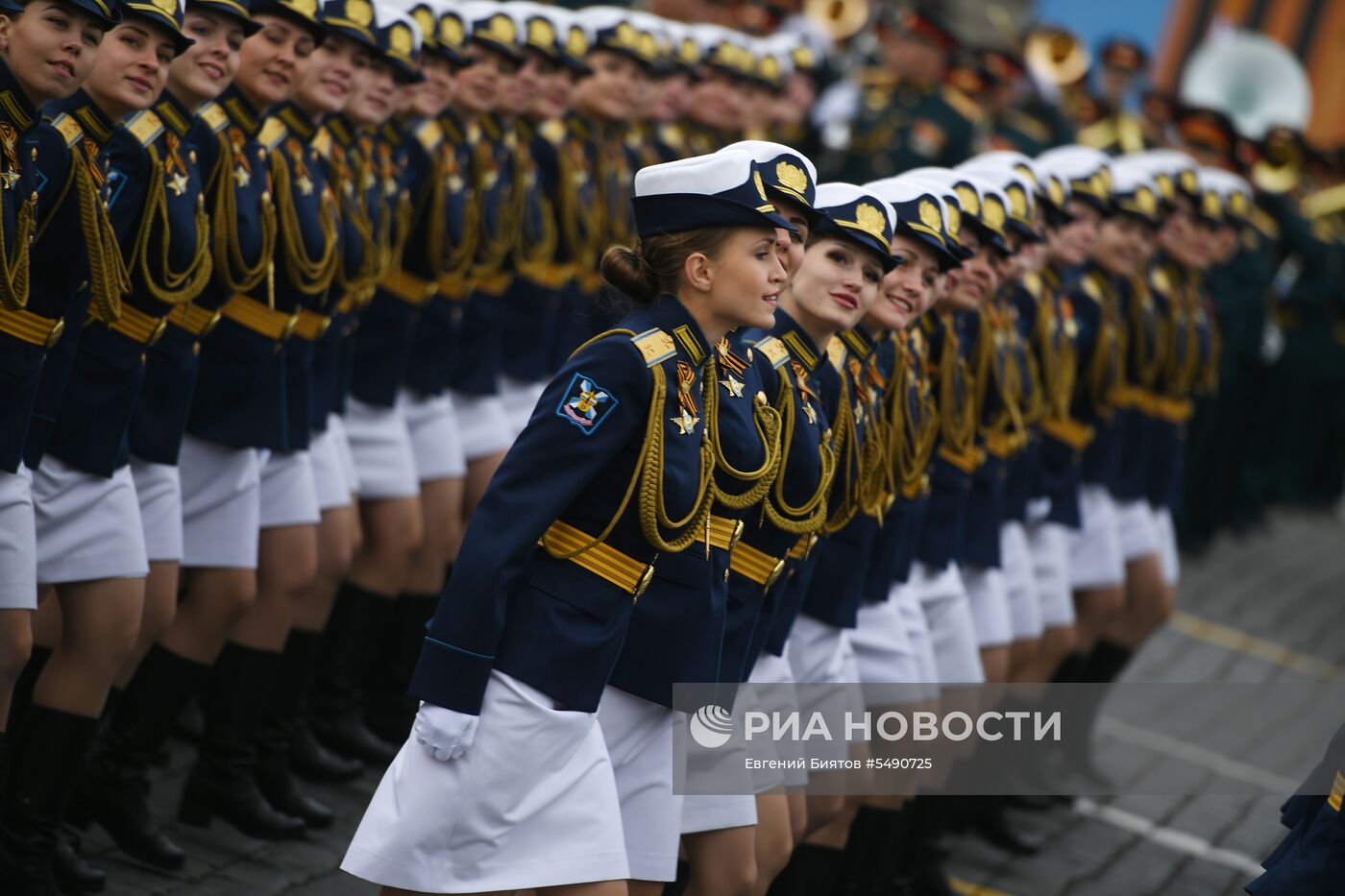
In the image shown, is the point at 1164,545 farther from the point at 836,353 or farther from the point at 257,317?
the point at 257,317

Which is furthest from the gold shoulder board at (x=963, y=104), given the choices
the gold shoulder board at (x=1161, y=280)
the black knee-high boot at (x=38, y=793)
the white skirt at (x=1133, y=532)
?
the black knee-high boot at (x=38, y=793)

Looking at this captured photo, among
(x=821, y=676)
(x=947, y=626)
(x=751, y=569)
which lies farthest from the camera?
(x=947, y=626)

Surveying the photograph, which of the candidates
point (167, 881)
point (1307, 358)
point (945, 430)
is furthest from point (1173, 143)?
point (167, 881)

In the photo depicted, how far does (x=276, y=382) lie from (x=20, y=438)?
4.48 feet

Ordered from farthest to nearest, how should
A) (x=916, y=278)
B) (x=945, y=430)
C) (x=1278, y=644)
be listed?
(x=1278, y=644) < (x=945, y=430) < (x=916, y=278)

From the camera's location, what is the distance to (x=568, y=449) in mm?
4340

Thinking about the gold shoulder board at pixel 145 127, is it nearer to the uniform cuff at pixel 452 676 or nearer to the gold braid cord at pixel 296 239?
the gold braid cord at pixel 296 239

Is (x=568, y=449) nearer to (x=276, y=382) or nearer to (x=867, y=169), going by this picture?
(x=276, y=382)

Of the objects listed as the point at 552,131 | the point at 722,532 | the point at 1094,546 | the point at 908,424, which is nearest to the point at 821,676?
the point at 908,424

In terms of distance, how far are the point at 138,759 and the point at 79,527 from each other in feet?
3.20

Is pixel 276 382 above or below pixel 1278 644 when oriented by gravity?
above

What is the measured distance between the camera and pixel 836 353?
579 centimetres

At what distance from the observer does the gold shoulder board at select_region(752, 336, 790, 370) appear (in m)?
5.26

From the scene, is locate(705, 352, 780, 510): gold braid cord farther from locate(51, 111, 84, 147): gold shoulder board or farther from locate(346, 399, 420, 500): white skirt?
locate(346, 399, 420, 500): white skirt
